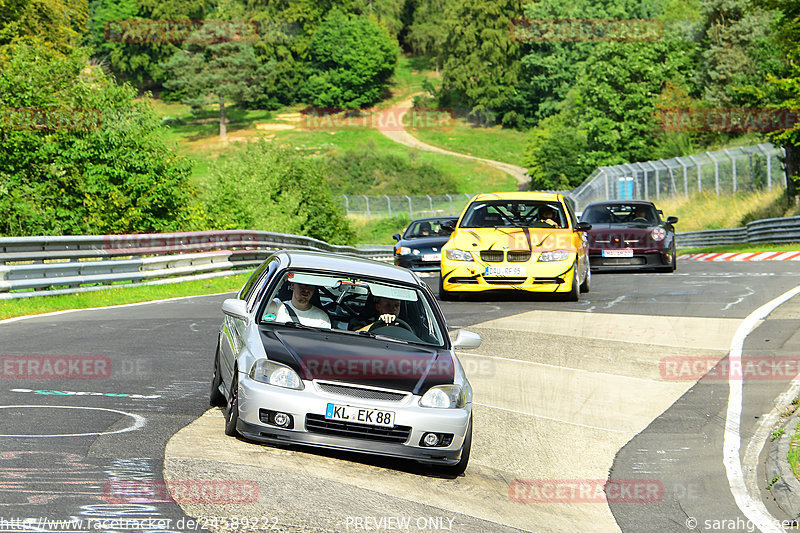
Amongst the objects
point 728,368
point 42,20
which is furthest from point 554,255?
point 42,20

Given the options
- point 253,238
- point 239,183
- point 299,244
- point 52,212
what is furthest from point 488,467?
point 239,183

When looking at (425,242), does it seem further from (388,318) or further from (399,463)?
(399,463)

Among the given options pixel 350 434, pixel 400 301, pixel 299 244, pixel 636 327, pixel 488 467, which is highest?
pixel 400 301

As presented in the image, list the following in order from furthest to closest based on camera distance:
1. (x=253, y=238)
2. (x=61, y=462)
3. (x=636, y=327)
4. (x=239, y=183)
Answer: (x=239, y=183) → (x=253, y=238) → (x=636, y=327) → (x=61, y=462)

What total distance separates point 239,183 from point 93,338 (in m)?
28.2

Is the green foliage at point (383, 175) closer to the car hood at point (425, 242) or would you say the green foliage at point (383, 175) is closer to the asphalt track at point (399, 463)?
the car hood at point (425, 242)

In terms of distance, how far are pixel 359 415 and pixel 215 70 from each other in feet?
393

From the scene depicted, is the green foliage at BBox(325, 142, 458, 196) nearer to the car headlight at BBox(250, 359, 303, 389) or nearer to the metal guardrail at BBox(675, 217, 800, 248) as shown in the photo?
the metal guardrail at BBox(675, 217, 800, 248)

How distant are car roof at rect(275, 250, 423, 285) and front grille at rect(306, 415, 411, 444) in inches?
61.0

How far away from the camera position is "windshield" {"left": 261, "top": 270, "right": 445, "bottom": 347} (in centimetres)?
783

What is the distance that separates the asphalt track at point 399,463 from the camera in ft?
19.0

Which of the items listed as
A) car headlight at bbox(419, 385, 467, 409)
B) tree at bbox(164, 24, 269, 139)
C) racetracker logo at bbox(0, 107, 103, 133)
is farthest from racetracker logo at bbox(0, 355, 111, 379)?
tree at bbox(164, 24, 269, 139)

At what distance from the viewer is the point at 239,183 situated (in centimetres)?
4019

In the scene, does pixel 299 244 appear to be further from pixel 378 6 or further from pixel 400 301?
pixel 378 6
